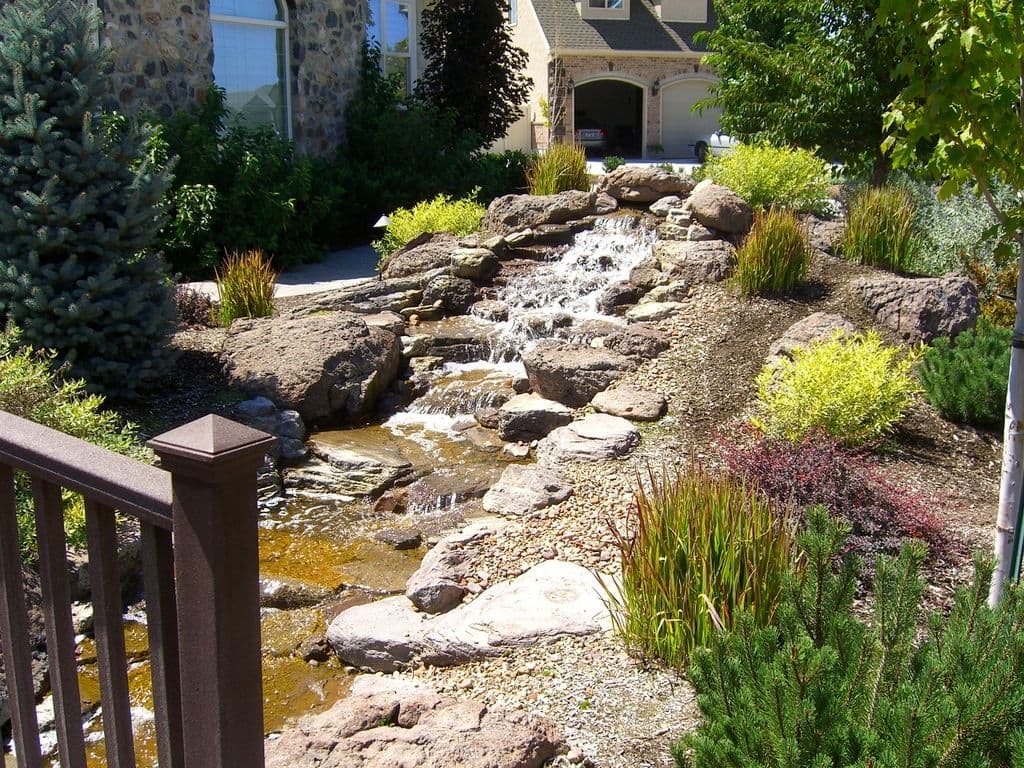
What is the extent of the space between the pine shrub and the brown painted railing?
4984 millimetres

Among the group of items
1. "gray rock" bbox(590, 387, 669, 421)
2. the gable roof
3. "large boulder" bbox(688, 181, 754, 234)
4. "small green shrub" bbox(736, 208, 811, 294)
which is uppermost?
the gable roof

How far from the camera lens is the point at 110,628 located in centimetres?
189

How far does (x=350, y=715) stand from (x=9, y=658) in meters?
1.44

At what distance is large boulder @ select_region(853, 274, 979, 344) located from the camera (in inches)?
306

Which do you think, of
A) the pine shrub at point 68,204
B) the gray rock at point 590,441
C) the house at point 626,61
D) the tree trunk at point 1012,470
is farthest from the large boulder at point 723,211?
the house at point 626,61

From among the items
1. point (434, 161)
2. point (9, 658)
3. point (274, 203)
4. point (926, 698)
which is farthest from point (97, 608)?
point (434, 161)

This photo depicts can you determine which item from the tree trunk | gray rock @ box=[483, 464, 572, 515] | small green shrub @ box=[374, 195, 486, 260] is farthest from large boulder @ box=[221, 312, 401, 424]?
the tree trunk

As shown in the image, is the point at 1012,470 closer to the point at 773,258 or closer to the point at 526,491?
the point at 526,491

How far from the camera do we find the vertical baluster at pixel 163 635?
1.75 metres

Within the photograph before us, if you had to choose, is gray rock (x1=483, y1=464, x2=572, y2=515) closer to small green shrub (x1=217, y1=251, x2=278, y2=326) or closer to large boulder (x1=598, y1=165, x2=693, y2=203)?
small green shrub (x1=217, y1=251, x2=278, y2=326)

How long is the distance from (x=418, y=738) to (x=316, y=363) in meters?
5.08

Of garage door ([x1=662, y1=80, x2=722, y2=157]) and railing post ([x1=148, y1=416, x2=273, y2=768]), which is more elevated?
garage door ([x1=662, y1=80, x2=722, y2=157])

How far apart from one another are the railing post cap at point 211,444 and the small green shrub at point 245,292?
779cm

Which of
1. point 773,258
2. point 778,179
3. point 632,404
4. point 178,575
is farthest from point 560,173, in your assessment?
point 178,575
